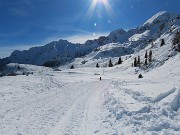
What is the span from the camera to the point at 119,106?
59.5 feet

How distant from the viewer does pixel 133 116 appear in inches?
580

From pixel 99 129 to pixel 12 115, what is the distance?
6.79 meters

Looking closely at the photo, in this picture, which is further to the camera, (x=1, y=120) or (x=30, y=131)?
(x=1, y=120)

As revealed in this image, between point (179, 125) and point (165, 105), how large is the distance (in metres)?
4.10

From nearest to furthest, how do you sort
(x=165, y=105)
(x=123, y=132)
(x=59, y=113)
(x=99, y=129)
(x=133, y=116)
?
(x=123, y=132), (x=99, y=129), (x=133, y=116), (x=165, y=105), (x=59, y=113)

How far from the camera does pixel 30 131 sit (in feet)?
42.6

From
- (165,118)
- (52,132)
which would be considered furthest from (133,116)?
(52,132)

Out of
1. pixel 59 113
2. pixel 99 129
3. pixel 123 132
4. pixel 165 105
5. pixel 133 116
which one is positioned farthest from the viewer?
pixel 59 113

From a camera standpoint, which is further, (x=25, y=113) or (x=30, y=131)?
(x=25, y=113)

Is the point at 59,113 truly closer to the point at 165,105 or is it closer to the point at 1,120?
the point at 1,120

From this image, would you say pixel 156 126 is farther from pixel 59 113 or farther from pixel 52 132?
pixel 59 113

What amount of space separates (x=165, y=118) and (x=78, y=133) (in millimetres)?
4857

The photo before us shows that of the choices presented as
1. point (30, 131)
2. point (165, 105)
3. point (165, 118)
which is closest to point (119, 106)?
point (165, 105)

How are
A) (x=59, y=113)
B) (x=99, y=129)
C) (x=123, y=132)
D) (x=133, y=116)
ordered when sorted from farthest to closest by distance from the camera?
(x=59, y=113)
(x=133, y=116)
(x=99, y=129)
(x=123, y=132)
